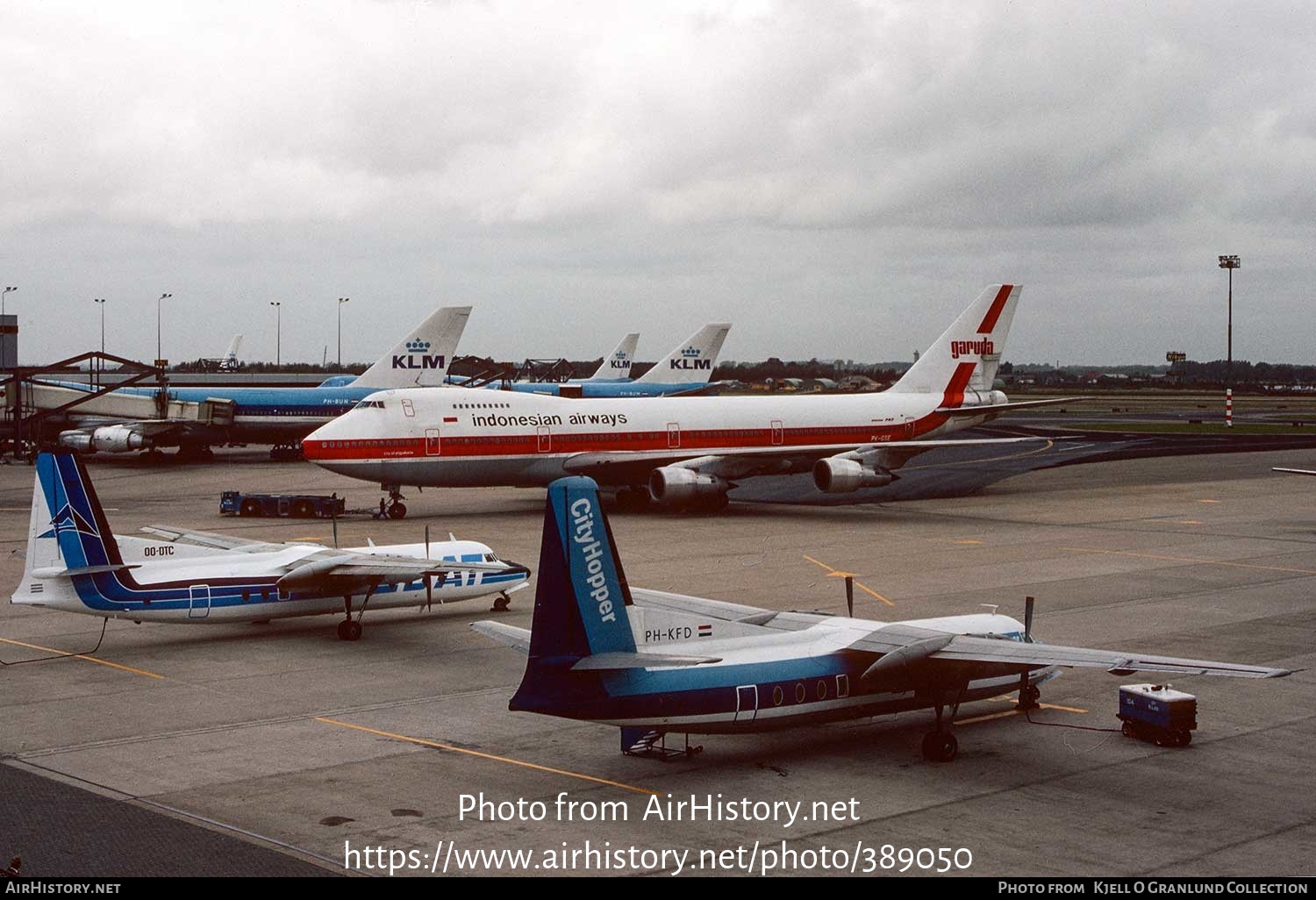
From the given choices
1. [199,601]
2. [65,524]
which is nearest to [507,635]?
[199,601]

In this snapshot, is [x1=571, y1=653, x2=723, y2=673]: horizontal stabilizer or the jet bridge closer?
[x1=571, y1=653, x2=723, y2=673]: horizontal stabilizer

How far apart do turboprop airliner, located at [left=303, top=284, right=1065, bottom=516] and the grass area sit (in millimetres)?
50932

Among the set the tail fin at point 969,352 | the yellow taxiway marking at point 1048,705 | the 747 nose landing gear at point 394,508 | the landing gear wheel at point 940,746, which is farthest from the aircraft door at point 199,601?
the tail fin at point 969,352

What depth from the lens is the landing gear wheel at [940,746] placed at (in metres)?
22.8

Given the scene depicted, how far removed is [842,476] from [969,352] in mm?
13325

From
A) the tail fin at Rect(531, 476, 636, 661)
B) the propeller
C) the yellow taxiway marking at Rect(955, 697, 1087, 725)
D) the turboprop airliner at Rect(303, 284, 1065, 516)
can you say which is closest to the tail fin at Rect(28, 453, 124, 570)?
the propeller

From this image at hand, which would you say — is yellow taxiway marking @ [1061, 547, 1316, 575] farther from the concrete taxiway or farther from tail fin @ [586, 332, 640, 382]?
tail fin @ [586, 332, 640, 382]

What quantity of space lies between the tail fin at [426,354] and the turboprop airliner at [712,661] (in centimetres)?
6754

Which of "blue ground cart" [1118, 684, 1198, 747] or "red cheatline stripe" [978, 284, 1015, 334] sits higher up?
"red cheatline stripe" [978, 284, 1015, 334]

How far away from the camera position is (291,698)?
1091 inches

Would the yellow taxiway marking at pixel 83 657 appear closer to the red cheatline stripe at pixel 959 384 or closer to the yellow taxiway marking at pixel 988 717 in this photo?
the yellow taxiway marking at pixel 988 717

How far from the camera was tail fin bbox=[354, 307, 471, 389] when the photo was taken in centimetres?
9050

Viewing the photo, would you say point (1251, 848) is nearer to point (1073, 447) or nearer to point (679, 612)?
point (679, 612)

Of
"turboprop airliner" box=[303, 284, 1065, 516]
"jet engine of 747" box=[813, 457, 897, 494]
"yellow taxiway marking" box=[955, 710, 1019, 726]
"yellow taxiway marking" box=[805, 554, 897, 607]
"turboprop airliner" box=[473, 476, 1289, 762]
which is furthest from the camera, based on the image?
"jet engine of 747" box=[813, 457, 897, 494]
